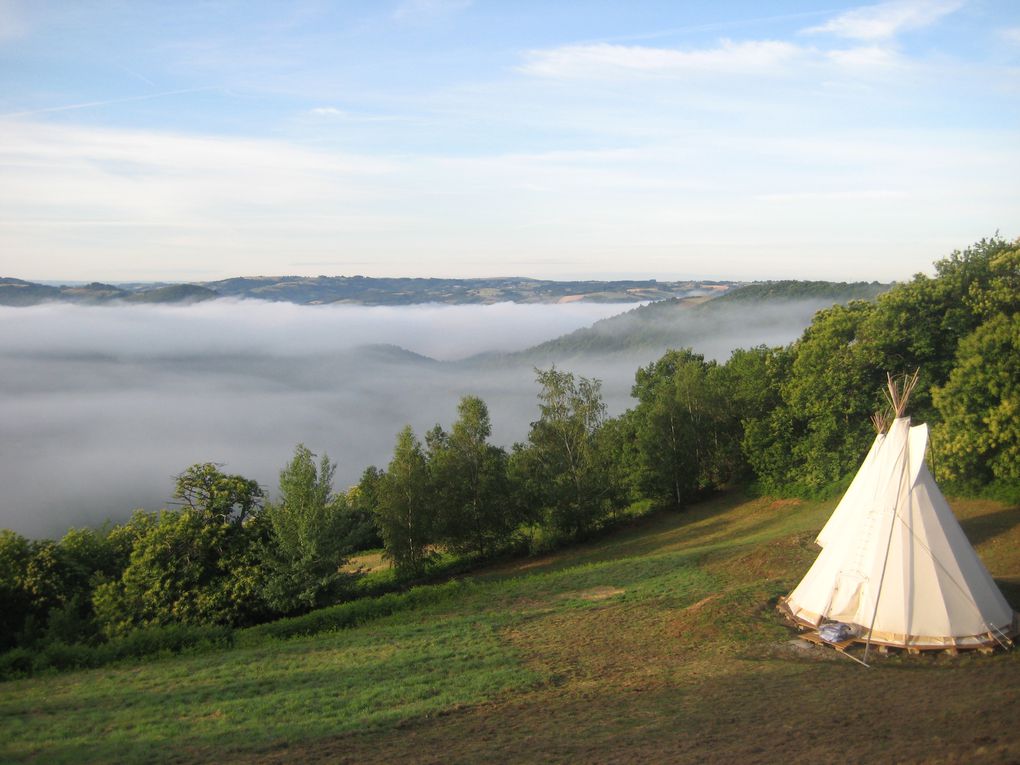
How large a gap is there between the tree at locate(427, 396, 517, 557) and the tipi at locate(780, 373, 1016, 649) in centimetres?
2367

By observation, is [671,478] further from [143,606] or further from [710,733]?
[710,733]

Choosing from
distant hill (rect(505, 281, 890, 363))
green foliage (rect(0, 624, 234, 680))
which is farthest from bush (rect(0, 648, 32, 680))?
distant hill (rect(505, 281, 890, 363))

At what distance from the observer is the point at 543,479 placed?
4228cm

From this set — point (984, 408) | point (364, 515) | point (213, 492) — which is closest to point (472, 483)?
point (364, 515)

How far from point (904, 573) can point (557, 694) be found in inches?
363

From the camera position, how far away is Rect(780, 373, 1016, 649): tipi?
1658 cm

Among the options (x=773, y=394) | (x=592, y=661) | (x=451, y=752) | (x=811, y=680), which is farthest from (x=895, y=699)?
(x=773, y=394)

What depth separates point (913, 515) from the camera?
1775cm

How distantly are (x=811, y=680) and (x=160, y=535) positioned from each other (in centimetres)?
2563

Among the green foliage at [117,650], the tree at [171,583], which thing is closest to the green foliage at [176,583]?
the tree at [171,583]

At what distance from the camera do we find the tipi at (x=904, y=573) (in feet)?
54.4

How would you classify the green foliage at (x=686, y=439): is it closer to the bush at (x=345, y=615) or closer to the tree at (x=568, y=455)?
the tree at (x=568, y=455)

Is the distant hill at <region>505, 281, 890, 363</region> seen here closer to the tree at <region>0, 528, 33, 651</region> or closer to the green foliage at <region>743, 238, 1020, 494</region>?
the green foliage at <region>743, 238, 1020, 494</region>

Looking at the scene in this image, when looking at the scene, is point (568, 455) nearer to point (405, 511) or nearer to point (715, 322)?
point (405, 511)
